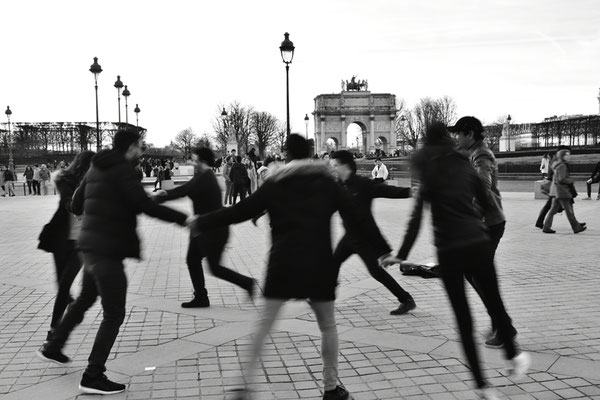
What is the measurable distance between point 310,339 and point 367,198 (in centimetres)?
163

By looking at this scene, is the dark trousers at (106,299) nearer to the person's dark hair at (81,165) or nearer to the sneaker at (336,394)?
the person's dark hair at (81,165)

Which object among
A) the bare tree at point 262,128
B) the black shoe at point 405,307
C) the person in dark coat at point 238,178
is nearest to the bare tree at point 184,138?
the bare tree at point 262,128

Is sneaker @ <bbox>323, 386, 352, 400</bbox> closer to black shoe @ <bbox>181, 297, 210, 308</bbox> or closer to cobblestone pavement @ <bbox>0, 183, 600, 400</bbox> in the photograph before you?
cobblestone pavement @ <bbox>0, 183, 600, 400</bbox>

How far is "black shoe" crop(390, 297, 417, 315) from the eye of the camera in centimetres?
624

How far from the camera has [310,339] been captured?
5422 millimetres

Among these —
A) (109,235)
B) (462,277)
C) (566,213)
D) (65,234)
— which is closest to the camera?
(462,277)

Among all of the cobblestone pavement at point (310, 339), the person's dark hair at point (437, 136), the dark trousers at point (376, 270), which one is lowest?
the cobblestone pavement at point (310, 339)

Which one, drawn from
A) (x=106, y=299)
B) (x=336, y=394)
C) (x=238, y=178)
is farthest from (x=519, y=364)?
(x=238, y=178)

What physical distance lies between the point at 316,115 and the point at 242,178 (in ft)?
307

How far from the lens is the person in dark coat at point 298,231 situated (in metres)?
3.64

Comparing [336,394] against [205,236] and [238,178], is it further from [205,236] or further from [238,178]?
[238,178]

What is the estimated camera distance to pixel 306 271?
3.64m

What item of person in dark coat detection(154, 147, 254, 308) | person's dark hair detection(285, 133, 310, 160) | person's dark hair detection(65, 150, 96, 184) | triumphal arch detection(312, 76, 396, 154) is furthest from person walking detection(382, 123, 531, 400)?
triumphal arch detection(312, 76, 396, 154)

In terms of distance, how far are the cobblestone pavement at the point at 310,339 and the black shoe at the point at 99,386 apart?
2.3 inches
